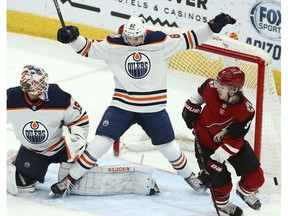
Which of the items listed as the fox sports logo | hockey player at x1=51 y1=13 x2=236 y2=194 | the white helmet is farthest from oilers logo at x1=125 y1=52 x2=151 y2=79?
the fox sports logo

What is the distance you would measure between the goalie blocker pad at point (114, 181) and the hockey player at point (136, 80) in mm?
65

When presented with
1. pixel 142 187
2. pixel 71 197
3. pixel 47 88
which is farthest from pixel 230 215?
pixel 47 88

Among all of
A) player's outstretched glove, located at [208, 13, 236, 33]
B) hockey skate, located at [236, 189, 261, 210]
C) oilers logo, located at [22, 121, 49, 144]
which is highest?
player's outstretched glove, located at [208, 13, 236, 33]

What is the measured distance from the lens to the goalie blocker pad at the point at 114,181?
3646 mm

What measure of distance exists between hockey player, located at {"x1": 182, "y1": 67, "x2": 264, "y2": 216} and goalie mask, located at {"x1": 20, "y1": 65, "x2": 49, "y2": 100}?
2.23ft

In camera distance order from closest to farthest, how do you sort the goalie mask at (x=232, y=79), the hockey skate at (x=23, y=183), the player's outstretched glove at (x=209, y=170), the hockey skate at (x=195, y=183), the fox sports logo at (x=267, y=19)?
the goalie mask at (x=232, y=79) → the player's outstretched glove at (x=209, y=170) → the hockey skate at (x=23, y=183) → the hockey skate at (x=195, y=183) → the fox sports logo at (x=267, y=19)

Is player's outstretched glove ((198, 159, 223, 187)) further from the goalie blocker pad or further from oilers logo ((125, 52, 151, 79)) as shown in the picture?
oilers logo ((125, 52, 151, 79))

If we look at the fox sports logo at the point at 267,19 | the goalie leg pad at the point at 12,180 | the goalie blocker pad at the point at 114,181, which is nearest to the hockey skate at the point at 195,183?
the goalie blocker pad at the point at 114,181

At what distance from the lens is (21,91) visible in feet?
11.5

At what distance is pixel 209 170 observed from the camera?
341 centimetres

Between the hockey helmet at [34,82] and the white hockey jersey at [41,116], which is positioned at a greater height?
the hockey helmet at [34,82]

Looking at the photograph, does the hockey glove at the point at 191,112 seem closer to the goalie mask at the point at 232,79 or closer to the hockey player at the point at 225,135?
the hockey player at the point at 225,135

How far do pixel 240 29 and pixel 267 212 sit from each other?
2.01m

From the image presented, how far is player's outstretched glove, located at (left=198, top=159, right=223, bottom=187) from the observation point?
337 cm
